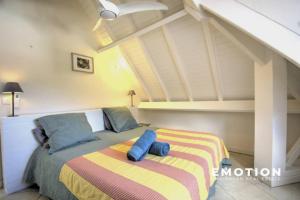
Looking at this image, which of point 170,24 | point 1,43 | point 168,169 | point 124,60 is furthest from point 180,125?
point 1,43

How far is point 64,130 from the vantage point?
2037 mm

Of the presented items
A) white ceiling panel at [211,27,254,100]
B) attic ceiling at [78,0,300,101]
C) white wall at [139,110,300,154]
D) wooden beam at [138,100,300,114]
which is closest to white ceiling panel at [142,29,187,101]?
attic ceiling at [78,0,300,101]

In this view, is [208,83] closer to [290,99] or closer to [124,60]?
[290,99]

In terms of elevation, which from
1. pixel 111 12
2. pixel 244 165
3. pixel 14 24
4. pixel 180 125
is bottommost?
pixel 244 165

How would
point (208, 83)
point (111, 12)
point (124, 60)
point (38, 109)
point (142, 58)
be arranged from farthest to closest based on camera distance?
point (124, 60), point (142, 58), point (208, 83), point (38, 109), point (111, 12)

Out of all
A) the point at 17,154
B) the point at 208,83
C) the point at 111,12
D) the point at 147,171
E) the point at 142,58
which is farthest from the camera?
the point at 142,58

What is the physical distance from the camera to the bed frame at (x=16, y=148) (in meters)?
1.91

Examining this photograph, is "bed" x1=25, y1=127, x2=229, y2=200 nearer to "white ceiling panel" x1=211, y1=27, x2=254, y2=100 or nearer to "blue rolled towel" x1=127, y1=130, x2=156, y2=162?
"blue rolled towel" x1=127, y1=130, x2=156, y2=162

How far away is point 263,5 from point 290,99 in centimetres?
175

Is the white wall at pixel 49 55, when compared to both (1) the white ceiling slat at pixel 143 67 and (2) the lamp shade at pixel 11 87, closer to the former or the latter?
(2) the lamp shade at pixel 11 87

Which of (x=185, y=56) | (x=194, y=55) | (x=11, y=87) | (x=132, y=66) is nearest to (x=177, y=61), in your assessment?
(x=185, y=56)

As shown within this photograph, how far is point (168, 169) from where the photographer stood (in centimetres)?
128

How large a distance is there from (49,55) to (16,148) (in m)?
1.45

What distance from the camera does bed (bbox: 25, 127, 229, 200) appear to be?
3.49 ft
